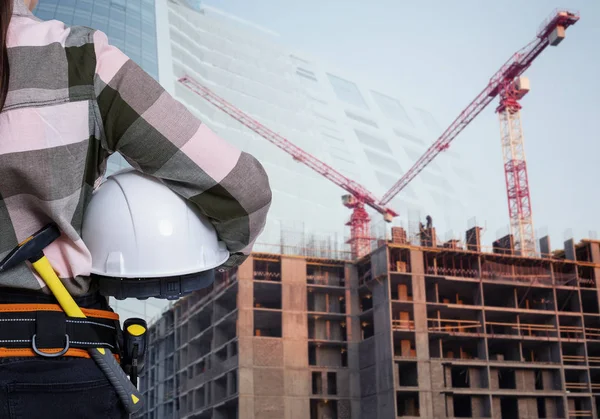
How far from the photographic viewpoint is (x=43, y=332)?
1460 millimetres

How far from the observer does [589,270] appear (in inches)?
1966

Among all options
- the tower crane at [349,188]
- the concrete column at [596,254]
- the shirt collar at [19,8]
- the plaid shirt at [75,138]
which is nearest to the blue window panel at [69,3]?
the tower crane at [349,188]

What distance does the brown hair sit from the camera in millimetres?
1353

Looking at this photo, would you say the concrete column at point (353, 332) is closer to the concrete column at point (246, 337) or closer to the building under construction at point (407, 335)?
the building under construction at point (407, 335)

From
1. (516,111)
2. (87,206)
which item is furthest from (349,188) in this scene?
(87,206)

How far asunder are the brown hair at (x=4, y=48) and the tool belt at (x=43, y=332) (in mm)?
366

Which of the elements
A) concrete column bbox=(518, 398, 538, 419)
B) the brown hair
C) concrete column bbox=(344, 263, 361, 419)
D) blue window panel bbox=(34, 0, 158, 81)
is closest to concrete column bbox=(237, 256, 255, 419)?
concrete column bbox=(344, 263, 361, 419)

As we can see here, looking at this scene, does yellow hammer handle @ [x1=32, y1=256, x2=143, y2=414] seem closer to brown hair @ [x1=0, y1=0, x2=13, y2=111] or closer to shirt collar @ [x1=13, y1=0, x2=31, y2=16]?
brown hair @ [x1=0, y1=0, x2=13, y2=111]

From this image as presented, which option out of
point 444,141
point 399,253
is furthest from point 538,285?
point 444,141

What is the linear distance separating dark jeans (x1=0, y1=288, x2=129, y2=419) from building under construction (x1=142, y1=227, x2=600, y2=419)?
40795mm

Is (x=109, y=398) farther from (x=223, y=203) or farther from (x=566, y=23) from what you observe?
(x=566, y=23)

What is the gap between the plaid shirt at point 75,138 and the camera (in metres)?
1.41

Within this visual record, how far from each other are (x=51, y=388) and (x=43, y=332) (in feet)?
0.32

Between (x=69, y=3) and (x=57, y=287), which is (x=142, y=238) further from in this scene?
(x=69, y=3)
